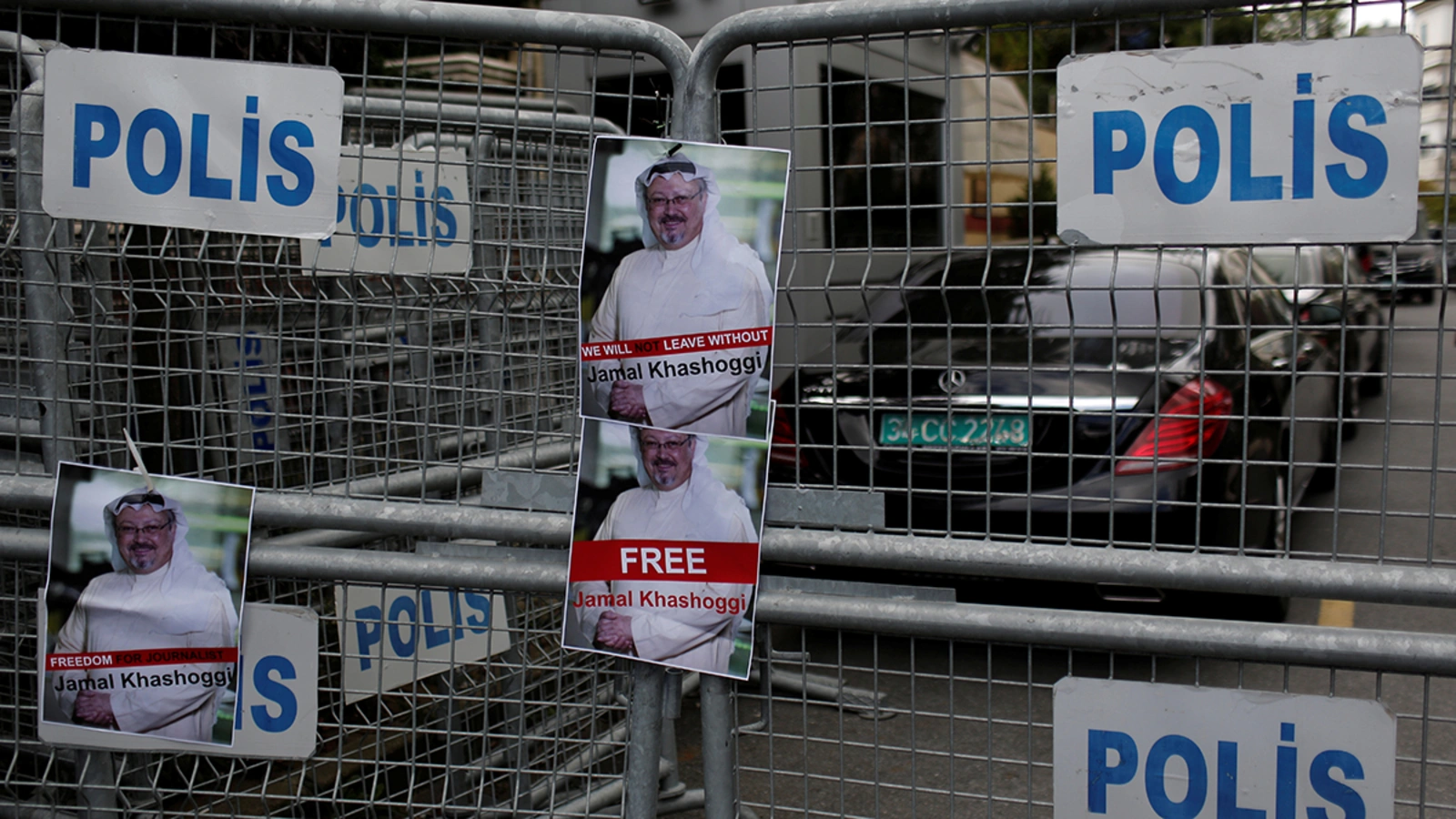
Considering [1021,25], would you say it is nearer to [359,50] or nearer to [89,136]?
[89,136]

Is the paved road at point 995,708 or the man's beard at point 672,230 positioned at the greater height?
the man's beard at point 672,230

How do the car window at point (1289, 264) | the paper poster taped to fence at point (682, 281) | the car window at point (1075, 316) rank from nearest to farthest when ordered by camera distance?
the paper poster taped to fence at point (682, 281), the car window at point (1075, 316), the car window at point (1289, 264)

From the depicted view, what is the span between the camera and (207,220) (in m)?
2.03

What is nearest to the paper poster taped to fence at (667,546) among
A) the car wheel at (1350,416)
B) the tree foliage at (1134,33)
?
the tree foliage at (1134,33)

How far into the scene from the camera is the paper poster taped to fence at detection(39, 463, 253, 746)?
2131 millimetres

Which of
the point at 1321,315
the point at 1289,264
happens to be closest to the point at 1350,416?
the point at 1321,315

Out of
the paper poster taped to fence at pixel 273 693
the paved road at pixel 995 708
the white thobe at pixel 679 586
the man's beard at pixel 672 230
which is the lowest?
the paved road at pixel 995 708

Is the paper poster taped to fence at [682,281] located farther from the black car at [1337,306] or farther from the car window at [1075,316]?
the car window at [1075,316]

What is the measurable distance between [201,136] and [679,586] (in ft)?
3.66

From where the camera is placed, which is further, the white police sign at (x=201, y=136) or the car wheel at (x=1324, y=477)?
the car wheel at (x=1324, y=477)

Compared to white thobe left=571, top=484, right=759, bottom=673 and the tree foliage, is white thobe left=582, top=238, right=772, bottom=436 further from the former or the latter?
the tree foliage

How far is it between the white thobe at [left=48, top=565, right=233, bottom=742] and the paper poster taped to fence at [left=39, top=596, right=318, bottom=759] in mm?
31

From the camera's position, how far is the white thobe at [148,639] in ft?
7.02

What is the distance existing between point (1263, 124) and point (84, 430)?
2.64 meters
